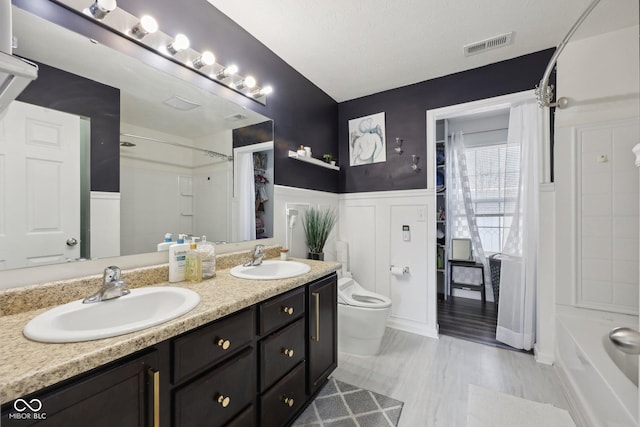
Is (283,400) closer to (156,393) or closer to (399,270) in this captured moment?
(156,393)

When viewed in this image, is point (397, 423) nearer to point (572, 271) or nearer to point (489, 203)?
point (572, 271)

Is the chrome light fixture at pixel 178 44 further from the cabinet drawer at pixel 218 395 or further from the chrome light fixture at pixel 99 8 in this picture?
the cabinet drawer at pixel 218 395

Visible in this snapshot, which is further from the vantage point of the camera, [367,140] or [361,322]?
[367,140]

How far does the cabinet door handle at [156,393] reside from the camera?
0.78 meters

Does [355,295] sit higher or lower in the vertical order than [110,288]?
lower

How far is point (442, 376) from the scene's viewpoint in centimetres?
192

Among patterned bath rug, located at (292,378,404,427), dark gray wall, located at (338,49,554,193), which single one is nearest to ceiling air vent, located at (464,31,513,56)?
dark gray wall, located at (338,49,554,193)

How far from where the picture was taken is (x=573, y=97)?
5.39ft

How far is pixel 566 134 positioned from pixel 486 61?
3.10ft

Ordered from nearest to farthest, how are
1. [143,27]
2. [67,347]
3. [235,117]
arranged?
[67,347], [143,27], [235,117]

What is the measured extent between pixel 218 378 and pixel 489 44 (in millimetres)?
2754

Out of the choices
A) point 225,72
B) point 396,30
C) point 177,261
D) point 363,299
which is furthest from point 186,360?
point 396,30

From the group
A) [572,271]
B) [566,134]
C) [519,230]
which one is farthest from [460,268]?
[566,134]

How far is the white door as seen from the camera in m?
0.95
